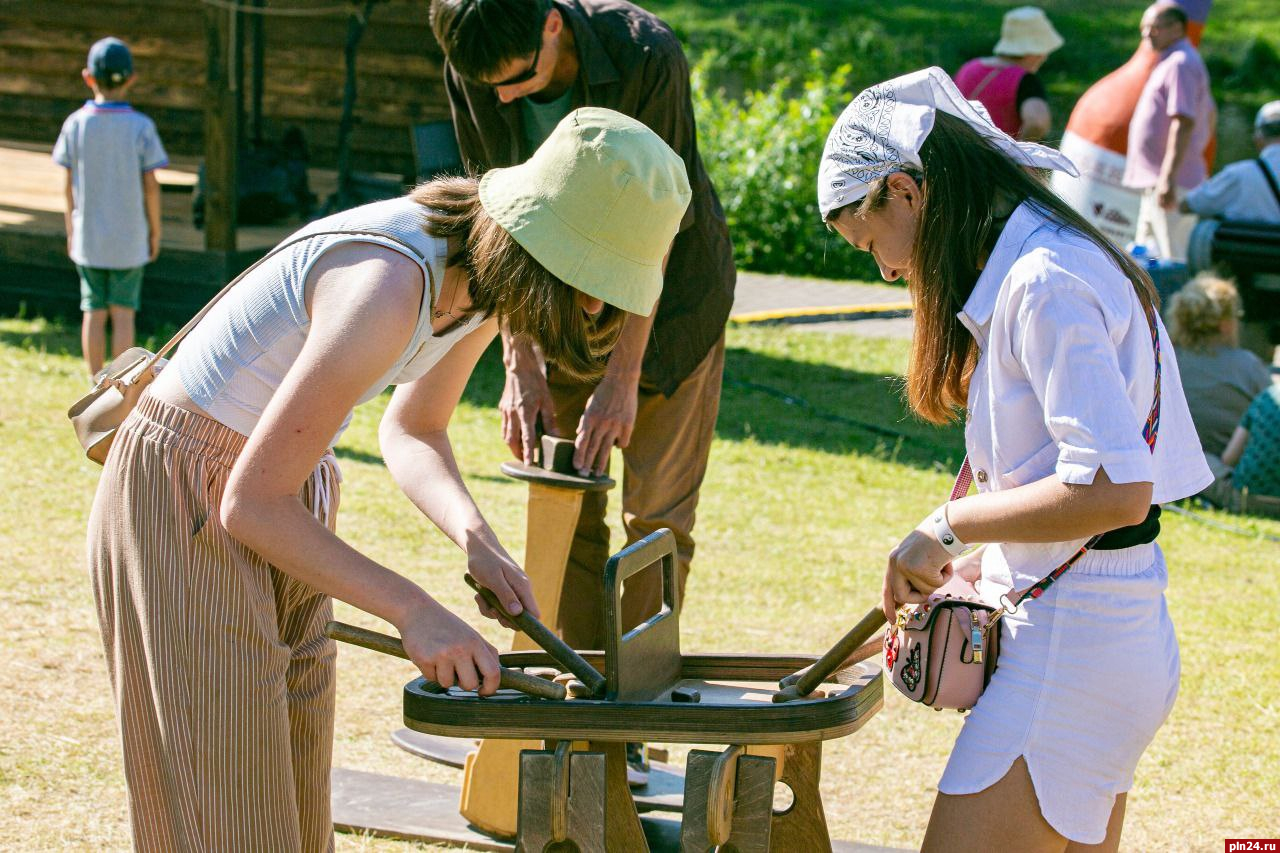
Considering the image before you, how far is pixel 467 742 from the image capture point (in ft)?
13.6

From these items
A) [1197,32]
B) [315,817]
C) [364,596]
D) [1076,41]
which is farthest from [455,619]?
[1076,41]

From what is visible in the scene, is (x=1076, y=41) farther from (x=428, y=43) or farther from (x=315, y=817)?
(x=315, y=817)

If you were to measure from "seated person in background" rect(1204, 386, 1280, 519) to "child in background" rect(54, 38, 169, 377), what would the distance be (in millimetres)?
5414

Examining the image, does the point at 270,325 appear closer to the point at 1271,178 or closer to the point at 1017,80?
the point at 1017,80

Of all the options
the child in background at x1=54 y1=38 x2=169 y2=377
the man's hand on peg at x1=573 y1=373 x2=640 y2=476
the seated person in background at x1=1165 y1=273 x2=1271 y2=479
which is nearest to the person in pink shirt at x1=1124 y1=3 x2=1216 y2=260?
the seated person in background at x1=1165 y1=273 x2=1271 y2=479

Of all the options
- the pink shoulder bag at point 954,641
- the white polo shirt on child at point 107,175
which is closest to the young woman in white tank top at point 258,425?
the pink shoulder bag at point 954,641

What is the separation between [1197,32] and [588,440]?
23.4 ft

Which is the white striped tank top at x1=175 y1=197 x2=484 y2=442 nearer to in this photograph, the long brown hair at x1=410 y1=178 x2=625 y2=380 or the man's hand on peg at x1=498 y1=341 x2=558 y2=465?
the long brown hair at x1=410 y1=178 x2=625 y2=380

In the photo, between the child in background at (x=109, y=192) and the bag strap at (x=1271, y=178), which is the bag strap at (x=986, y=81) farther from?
the child in background at (x=109, y=192)

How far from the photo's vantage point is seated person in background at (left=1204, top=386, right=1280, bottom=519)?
22.0ft

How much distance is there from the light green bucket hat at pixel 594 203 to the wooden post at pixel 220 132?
7152 mm

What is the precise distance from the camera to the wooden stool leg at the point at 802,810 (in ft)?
7.86

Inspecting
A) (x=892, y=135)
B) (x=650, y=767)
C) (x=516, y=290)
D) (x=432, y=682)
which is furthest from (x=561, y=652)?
(x=650, y=767)

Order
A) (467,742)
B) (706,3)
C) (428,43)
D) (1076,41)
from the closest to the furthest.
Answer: (467,742), (428,43), (1076,41), (706,3)
